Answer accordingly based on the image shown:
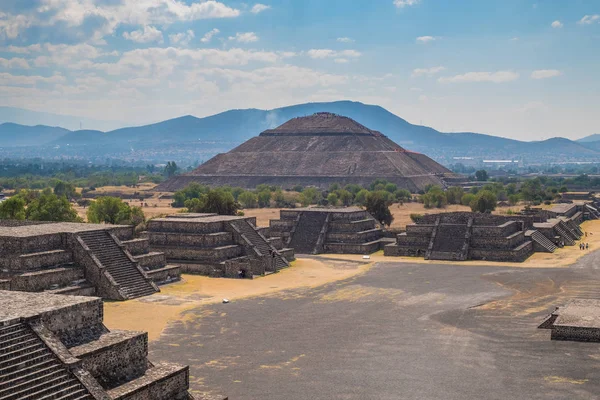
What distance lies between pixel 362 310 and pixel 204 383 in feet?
54.5

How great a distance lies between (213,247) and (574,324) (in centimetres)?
3011

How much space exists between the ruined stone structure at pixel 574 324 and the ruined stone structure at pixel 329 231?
34.5 meters

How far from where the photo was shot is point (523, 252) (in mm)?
68375

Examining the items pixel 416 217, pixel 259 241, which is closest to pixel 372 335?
pixel 259 241

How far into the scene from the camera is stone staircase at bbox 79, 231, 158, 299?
152 feet

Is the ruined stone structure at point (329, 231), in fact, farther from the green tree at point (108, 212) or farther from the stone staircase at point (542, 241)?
the stone staircase at point (542, 241)

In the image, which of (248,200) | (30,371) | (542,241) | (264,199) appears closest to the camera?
(30,371)

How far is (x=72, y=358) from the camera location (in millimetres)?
23297

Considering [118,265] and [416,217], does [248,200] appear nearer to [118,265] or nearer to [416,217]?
[416,217]

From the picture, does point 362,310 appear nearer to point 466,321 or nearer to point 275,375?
point 466,321

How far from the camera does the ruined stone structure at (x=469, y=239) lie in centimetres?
6794

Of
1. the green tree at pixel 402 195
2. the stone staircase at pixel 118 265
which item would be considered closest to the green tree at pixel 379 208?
the stone staircase at pixel 118 265

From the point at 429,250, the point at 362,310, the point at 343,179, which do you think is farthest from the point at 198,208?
the point at 343,179

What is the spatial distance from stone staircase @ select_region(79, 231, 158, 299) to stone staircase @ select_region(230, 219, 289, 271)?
1408 cm
